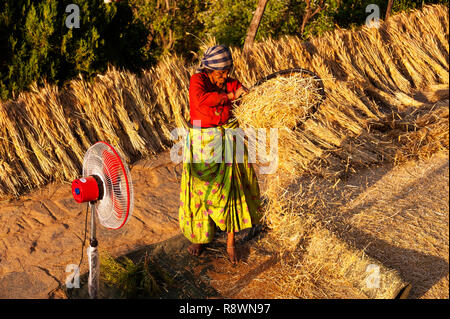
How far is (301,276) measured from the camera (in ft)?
9.50

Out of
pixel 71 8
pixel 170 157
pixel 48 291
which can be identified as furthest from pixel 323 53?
pixel 48 291

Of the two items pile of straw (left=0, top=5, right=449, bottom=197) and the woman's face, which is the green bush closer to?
pile of straw (left=0, top=5, right=449, bottom=197)

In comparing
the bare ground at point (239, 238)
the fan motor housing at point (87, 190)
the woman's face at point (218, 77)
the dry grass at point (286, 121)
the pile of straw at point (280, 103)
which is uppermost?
the woman's face at point (218, 77)

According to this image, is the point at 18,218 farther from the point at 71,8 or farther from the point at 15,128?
the point at 71,8

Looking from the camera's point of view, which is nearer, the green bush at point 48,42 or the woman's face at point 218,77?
the woman's face at point 218,77

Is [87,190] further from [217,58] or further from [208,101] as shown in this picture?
[217,58]

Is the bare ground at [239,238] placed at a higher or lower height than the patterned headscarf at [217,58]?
lower

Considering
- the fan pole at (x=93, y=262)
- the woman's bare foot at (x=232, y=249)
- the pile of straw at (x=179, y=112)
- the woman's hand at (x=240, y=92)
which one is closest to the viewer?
the fan pole at (x=93, y=262)

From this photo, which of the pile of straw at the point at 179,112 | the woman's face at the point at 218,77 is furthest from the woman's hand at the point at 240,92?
the pile of straw at the point at 179,112

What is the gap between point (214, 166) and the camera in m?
3.02

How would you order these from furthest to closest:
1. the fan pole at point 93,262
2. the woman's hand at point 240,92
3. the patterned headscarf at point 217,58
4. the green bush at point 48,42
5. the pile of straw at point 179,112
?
1. the green bush at point 48,42
2. the pile of straw at point 179,112
3. the woman's hand at point 240,92
4. the patterned headscarf at point 217,58
5. the fan pole at point 93,262

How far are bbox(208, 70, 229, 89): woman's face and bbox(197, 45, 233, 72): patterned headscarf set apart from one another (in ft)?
0.12

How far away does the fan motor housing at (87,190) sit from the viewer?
240cm

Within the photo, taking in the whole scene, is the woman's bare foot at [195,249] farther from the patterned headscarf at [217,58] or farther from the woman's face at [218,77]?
the patterned headscarf at [217,58]
